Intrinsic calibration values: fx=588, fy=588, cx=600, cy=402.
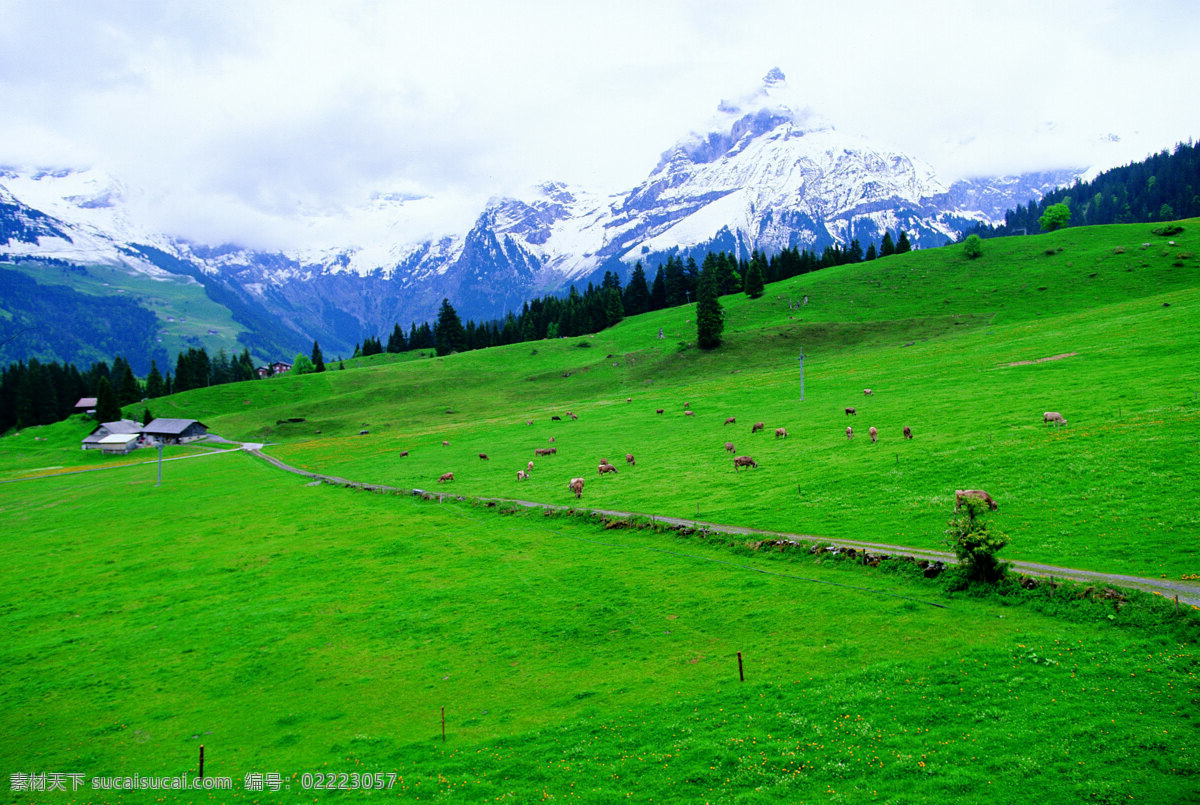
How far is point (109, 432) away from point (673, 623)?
144m

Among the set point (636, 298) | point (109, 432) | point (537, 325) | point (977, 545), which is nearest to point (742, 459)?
point (977, 545)

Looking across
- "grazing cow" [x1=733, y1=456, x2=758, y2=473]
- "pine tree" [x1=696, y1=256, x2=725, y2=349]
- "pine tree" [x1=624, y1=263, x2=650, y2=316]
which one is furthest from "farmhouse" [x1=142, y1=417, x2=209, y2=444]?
"grazing cow" [x1=733, y1=456, x2=758, y2=473]

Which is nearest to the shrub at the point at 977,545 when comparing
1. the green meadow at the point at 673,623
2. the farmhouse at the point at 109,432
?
the green meadow at the point at 673,623

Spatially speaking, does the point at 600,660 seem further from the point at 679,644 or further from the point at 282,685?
the point at 282,685

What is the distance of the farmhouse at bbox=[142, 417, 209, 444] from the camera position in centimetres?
12031

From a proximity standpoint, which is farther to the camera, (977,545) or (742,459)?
(742,459)

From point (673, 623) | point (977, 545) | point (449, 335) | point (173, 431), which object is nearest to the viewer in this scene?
point (977, 545)

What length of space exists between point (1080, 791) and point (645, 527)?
73.3 feet

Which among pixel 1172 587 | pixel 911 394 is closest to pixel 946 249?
pixel 911 394

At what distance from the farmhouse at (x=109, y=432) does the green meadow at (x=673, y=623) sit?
69.7m

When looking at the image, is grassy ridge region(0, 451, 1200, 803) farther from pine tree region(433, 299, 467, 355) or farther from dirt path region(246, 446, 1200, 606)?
pine tree region(433, 299, 467, 355)

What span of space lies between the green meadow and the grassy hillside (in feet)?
1.31

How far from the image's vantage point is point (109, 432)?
121438 mm

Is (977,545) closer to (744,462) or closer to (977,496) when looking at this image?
(977,496)
